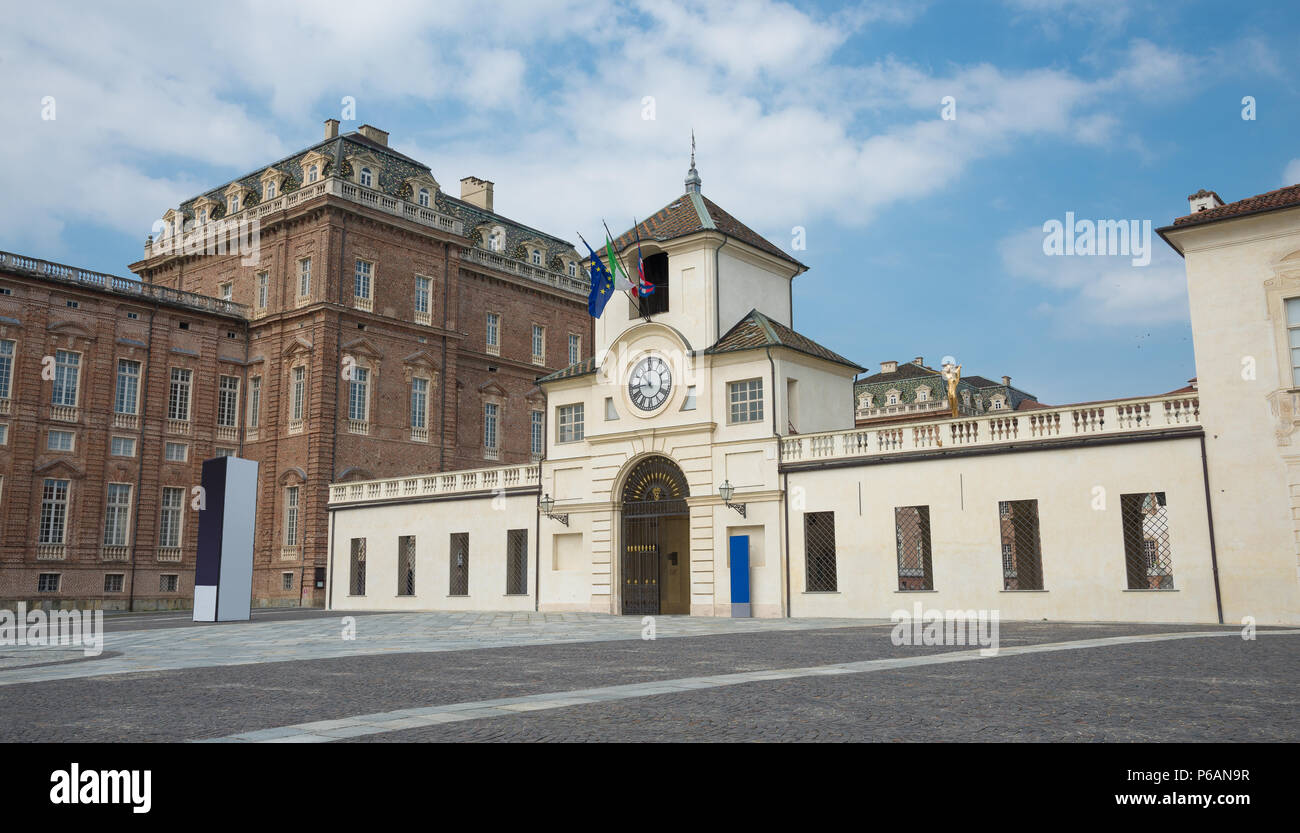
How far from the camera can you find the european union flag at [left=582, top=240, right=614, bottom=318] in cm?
3150

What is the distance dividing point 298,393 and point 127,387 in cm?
754

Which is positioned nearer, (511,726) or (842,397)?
(511,726)

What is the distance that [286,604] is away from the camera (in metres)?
43.8

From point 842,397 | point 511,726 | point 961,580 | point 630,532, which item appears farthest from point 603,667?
point 842,397

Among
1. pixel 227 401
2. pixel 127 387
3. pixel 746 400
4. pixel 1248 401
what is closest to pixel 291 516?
pixel 227 401

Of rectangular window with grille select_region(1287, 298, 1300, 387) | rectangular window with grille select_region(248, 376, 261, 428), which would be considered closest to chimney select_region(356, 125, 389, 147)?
rectangular window with grille select_region(248, 376, 261, 428)

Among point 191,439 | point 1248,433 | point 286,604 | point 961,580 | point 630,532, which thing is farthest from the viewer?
point 191,439

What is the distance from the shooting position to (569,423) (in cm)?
3391

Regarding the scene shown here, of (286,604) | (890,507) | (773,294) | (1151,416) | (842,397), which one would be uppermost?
(773,294)

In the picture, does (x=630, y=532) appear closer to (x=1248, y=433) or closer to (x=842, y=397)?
(x=842, y=397)

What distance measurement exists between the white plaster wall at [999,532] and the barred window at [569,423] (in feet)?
28.1

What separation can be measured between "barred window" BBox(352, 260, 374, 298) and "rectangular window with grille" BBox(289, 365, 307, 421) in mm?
4485

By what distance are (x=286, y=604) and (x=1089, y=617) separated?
33.6 m

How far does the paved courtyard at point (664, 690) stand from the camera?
723cm
